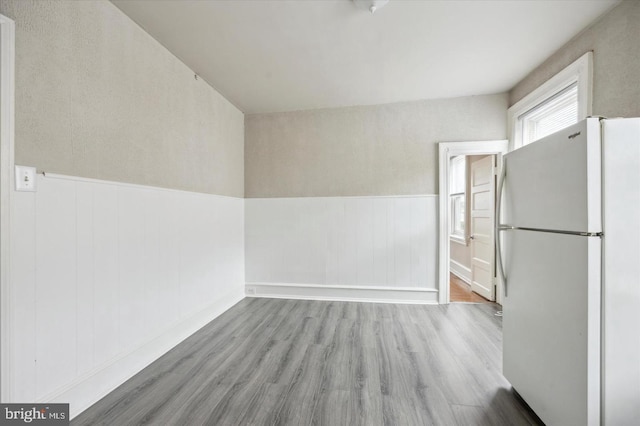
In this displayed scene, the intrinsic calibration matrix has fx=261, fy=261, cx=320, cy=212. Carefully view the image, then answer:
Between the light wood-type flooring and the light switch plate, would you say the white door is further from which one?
the light switch plate

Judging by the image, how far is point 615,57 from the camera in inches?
74.2

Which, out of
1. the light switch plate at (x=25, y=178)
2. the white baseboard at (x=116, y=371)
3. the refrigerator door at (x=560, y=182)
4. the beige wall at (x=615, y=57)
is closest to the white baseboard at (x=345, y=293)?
the white baseboard at (x=116, y=371)

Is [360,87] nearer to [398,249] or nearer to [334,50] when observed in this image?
[334,50]

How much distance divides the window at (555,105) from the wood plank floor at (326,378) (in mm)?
2145

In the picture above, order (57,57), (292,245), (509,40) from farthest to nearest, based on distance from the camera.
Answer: (292,245), (509,40), (57,57)

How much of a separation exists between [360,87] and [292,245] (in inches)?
88.0

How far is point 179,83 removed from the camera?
99.0 inches

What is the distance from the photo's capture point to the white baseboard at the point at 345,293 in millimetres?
3461

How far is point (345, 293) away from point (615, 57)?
332cm

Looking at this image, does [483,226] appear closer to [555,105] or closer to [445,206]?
[445,206]

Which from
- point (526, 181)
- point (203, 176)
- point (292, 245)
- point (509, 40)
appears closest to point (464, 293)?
point (292, 245)

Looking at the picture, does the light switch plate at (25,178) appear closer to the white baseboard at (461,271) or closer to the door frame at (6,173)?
the door frame at (6,173)

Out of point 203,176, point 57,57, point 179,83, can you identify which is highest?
point 179,83

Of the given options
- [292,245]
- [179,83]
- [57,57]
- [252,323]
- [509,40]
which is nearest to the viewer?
[57,57]
